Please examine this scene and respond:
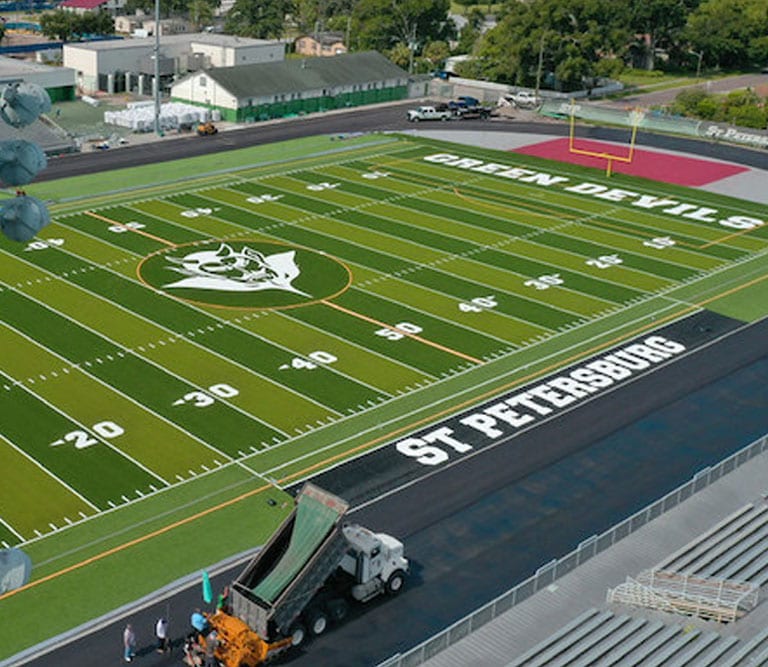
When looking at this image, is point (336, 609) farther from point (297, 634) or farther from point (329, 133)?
point (329, 133)

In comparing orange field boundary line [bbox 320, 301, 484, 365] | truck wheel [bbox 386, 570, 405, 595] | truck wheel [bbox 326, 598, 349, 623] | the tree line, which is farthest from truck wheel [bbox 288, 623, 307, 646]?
the tree line

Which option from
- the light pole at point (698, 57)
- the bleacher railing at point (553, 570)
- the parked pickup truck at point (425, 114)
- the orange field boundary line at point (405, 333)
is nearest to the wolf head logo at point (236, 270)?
the orange field boundary line at point (405, 333)

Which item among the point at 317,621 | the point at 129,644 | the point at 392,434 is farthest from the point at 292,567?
the point at 392,434

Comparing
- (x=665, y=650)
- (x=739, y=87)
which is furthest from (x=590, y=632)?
(x=739, y=87)

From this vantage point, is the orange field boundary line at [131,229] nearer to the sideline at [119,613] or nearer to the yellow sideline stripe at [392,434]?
the yellow sideline stripe at [392,434]

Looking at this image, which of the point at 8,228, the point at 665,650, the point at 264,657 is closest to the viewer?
the point at 8,228

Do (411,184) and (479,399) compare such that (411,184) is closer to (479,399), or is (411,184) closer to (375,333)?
(375,333)
